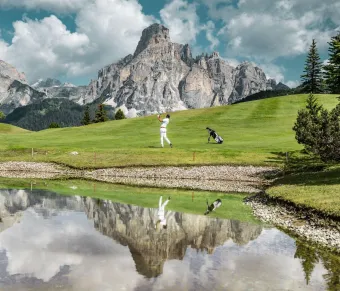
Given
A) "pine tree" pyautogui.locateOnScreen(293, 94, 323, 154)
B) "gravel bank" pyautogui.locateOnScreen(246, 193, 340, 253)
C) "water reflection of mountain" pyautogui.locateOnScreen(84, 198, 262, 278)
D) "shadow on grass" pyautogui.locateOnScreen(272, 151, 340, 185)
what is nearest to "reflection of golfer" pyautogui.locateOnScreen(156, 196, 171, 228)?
"water reflection of mountain" pyautogui.locateOnScreen(84, 198, 262, 278)

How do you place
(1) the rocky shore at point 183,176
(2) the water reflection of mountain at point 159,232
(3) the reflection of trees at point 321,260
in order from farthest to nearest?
(1) the rocky shore at point 183,176
(2) the water reflection of mountain at point 159,232
(3) the reflection of trees at point 321,260

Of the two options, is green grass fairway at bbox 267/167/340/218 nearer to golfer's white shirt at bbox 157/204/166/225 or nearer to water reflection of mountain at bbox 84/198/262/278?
water reflection of mountain at bbox 84/198/262/278

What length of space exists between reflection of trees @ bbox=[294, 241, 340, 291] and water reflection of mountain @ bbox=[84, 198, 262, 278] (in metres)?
2.41

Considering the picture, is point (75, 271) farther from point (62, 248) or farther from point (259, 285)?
point (259, 285)

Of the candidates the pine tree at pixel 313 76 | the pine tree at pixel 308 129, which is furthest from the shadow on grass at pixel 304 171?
the pine tree at pixel 313 76

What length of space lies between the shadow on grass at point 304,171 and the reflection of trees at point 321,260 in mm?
13949

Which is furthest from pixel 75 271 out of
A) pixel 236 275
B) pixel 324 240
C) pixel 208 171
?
pixel 208 171

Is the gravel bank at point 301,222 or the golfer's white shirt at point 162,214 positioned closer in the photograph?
the gravel bank at point 301,222

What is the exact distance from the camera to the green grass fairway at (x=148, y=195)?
2369 centimetres

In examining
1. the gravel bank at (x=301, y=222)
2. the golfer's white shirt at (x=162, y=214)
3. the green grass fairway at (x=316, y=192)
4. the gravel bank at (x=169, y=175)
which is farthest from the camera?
the gravel bank at (x=169, y=175)

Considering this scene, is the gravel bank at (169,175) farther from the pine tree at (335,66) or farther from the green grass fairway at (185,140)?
the pine tree at (335,66)

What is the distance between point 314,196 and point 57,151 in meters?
39.3

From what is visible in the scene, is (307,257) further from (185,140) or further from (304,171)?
(185,140)

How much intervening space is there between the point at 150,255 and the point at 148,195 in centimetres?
1577
